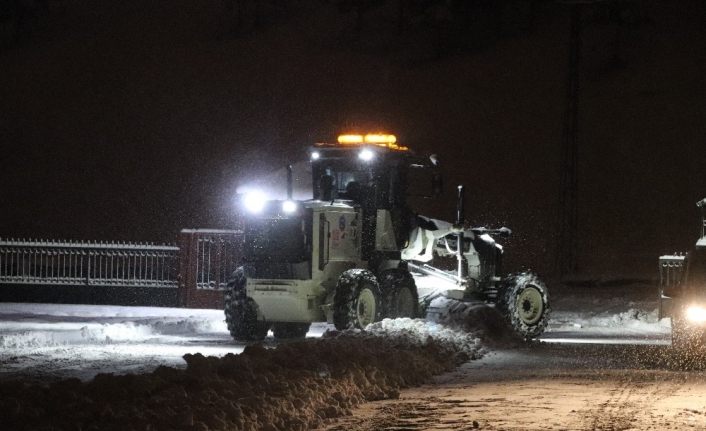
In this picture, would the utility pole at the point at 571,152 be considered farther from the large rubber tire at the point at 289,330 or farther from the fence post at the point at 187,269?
the large rubber tire at the point at 289,330

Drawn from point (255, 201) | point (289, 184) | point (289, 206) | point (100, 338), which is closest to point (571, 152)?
point (289, 184)

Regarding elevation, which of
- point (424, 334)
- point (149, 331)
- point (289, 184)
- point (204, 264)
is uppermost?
point (289, 184)

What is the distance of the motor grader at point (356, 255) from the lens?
2227 centimetres

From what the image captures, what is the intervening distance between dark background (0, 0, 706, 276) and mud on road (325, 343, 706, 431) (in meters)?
27.8

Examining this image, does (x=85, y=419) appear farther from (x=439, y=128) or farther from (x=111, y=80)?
(x=111, y=80)

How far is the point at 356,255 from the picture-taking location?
2294cm

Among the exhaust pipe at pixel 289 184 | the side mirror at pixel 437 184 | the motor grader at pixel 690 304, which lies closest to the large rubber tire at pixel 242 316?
the exhaust pipe at pixel 289 184

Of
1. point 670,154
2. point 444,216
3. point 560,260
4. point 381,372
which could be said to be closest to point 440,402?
point 381,372

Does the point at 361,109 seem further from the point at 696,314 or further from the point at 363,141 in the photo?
the point at 696,314

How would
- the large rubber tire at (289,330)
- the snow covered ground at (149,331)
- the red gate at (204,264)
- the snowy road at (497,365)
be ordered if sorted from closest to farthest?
1. the snowy road at (497,365)
2. the snow covered ground at (149,331)
3. the large rubber tire at (289,330)
4. the red gate at (204,264)

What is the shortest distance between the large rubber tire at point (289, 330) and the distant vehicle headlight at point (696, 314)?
7.61 m

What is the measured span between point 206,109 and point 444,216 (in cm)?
2353

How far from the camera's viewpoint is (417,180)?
80.6ft

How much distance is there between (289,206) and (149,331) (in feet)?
14.5
